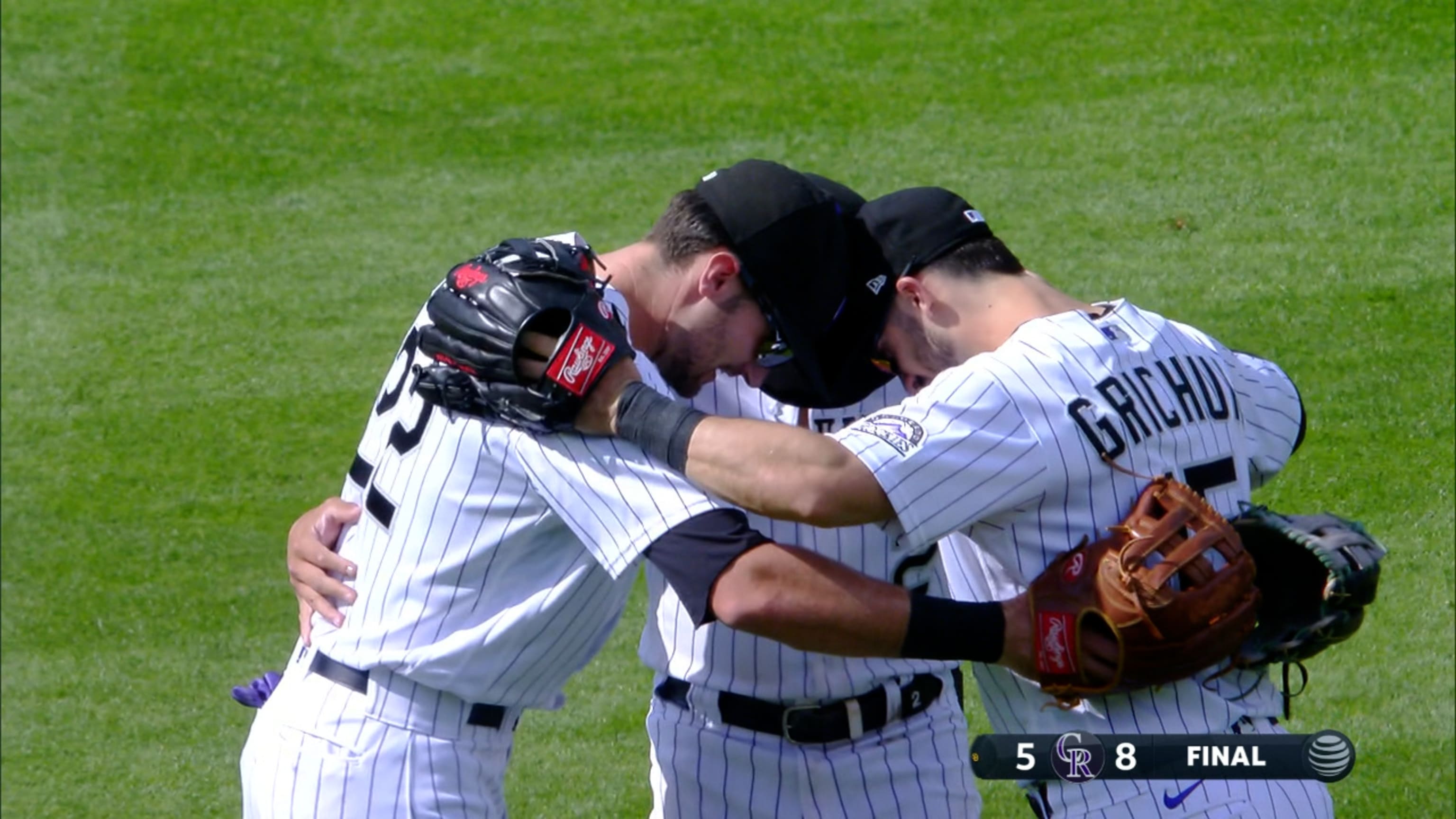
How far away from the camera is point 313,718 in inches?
103

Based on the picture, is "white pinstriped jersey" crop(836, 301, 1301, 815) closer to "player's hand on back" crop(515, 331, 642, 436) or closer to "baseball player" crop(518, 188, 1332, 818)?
"baseball player" crop(518, 188, 1332, 818)

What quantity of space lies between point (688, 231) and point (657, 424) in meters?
0.58

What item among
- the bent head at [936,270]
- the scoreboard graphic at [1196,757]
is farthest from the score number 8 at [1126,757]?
the bent head at [936,270]

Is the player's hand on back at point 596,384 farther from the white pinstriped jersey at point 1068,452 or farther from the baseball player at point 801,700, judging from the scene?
the baseball player at point 801,700

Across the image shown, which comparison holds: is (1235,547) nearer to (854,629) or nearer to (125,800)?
(854,629)

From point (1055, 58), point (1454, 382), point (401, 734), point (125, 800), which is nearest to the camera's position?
point (401, 734)

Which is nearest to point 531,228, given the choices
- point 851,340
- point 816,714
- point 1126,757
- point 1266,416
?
point 851,340

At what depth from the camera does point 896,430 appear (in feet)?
8.09

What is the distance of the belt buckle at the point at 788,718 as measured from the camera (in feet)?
9.76

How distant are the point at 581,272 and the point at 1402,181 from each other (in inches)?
220

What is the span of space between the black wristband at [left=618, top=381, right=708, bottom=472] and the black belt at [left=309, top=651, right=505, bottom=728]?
1.82ft

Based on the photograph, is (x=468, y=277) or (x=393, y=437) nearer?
(x=468, y=277)

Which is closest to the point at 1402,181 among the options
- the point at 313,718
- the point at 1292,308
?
the point at 1292,308

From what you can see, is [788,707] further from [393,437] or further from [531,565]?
[393,437]
